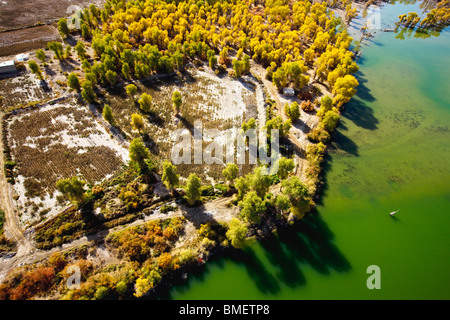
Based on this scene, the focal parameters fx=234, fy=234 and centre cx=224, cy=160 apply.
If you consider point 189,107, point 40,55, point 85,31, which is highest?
point 85,31

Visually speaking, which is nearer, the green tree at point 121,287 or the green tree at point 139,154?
the green tree at point 121,287

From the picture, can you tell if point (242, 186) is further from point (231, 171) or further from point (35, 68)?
point (35, 68)

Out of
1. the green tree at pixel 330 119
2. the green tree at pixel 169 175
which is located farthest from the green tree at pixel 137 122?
the green tree at pixel 330 119

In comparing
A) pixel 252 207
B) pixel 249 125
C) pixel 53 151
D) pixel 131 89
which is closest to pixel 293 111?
pixel 249 125

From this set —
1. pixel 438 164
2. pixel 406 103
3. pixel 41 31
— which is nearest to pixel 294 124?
pixel 438 164

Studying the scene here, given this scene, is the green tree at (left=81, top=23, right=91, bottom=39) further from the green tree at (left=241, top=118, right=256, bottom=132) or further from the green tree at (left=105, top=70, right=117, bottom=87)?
the green tree at (left=241, top=118, right=256, bottom=132)

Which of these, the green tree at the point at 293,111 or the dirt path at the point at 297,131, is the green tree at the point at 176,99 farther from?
the green tree at the point at 293,111

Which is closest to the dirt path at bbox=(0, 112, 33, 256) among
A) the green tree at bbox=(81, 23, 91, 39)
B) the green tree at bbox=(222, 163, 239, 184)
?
the green tree at bbox=(222, 163, 239, 184)
